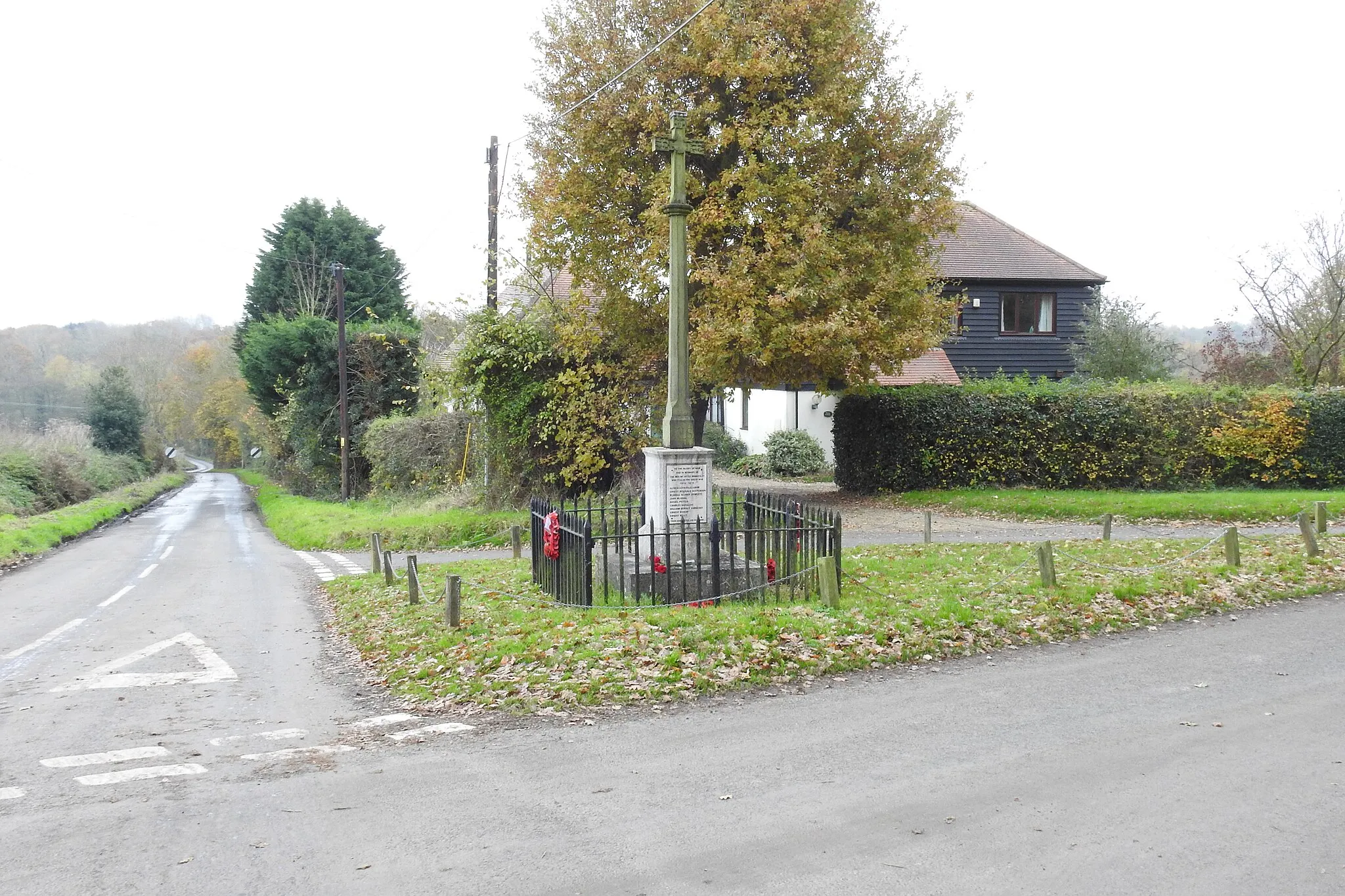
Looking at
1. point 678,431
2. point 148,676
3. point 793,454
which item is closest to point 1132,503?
point 678,431

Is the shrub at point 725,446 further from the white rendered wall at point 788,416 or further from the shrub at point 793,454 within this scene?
the shrub at point 793,454

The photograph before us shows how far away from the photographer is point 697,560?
33.4 ft

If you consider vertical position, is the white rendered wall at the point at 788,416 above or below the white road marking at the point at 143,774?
above

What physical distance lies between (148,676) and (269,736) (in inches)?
133

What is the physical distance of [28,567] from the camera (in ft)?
70.7

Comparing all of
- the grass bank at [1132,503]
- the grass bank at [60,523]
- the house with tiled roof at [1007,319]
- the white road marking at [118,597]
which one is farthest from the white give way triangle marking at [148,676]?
the house with tiled roof at [1007,319]

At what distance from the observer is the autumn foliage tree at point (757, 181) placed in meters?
18.0

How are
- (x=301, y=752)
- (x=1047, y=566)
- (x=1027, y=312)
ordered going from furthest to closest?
(x=1027, y=312) < (x=1047, y=566) < (x=301, y=752)

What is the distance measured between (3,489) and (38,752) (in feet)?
102

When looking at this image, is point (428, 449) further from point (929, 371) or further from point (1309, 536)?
point (1309, 536)

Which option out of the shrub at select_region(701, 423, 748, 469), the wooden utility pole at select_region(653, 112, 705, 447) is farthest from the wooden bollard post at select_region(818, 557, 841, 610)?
the shrub at select_region(701, 423, 748, 469)

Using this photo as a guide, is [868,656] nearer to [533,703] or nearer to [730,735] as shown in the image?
[730,735]

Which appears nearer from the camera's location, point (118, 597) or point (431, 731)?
point (431, 731)

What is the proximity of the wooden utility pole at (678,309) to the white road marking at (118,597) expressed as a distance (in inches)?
395
